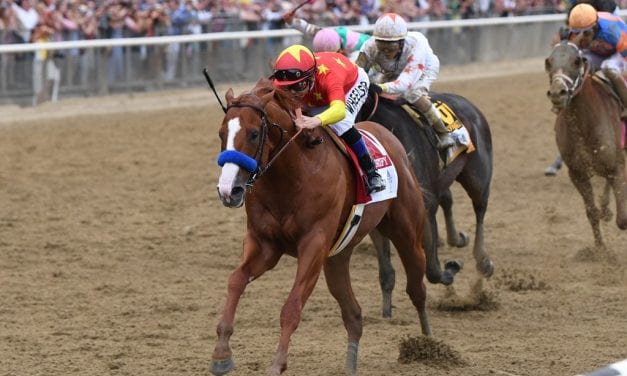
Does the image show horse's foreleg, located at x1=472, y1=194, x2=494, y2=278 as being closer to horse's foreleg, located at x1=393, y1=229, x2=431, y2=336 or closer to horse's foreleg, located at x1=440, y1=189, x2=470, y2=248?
horse's foreleg, located at x1=440, y1=189, x2=470, y2=248

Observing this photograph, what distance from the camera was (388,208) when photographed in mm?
7129

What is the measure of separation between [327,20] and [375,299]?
11.8 metres

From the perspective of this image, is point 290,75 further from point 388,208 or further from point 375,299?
point 375,299

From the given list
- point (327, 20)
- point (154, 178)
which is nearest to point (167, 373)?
point (154, 178)

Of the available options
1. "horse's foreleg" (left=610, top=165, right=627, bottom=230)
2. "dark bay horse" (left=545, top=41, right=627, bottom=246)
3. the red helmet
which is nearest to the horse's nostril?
the red helmet

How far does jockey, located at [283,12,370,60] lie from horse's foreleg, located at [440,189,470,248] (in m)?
1.46

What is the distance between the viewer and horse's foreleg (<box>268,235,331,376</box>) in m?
5.93

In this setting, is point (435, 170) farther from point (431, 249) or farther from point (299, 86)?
point (299, 86)

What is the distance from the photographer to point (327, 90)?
673 centimetres

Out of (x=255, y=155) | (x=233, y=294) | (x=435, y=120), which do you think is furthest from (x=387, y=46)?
(x=233, y=294)

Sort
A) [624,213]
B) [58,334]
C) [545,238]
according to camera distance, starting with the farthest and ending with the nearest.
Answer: [545,238] < [624,213] < [58,334]

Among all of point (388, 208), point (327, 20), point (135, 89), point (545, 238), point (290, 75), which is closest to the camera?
point (290, 75)

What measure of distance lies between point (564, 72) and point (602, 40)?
105 cm

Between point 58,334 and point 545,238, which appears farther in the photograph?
point 545,238
